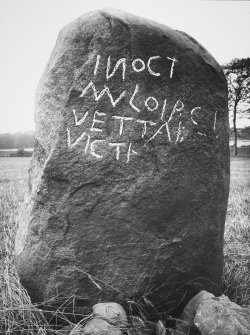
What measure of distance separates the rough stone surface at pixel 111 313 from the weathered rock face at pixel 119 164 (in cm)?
13

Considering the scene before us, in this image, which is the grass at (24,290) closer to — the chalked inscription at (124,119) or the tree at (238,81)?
the chalked inscription at (124,119)

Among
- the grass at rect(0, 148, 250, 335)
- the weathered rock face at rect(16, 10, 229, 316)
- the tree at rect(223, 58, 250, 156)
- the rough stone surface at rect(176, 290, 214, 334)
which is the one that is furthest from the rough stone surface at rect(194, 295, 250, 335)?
the tree at rect(223, 58, 250, 156)

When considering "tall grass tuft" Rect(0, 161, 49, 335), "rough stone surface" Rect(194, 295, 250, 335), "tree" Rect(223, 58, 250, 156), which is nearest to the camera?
"rough stone surface" Rect(194, 295, 250, 335)

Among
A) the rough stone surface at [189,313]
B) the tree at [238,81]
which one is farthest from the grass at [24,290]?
the tree at [238,81]

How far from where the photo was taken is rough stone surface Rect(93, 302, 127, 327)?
1.92 m

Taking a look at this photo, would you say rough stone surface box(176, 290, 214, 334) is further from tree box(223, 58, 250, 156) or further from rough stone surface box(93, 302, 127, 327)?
tree box(223, 58, 250, 156)

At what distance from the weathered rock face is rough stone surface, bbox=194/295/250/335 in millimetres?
355

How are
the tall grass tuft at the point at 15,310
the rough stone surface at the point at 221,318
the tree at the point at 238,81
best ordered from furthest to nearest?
the tree at the point at 238,81
the tall grass tuft at the point at 15,310
the rough stone surface at the point at 221,318

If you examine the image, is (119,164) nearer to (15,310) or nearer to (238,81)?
(15,310)

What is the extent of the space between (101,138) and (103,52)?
0.53 meters

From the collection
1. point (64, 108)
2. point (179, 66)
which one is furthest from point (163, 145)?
point (64, 108)

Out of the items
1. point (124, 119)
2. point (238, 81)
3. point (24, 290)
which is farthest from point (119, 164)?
point (238, 81)

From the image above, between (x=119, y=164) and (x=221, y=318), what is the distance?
3.59ft

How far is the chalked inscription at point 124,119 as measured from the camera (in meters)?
2.04
